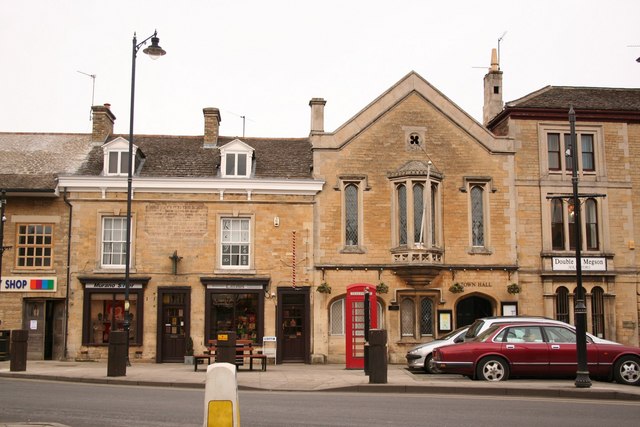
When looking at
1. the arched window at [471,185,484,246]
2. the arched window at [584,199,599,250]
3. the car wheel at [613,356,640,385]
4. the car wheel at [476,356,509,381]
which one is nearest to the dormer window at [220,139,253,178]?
the arched window at [471,185,484,246]

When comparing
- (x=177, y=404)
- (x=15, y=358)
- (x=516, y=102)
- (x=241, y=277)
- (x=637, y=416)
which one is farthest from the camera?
(x=516, y=102)

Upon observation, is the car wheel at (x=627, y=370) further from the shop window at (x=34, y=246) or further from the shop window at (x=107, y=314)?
the shop window at (x=34, y=246)

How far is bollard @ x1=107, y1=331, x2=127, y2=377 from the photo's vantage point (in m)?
20.5

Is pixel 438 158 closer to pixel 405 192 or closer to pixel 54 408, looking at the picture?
pixel 405 192

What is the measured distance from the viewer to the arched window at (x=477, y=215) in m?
29.1

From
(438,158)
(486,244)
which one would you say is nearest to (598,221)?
(486,244)

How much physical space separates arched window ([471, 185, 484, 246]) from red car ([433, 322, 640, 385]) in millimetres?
9898

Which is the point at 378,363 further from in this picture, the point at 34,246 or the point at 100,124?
the point at 100,124

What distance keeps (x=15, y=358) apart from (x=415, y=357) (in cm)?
1227

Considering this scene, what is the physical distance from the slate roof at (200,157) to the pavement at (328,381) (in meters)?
7.79

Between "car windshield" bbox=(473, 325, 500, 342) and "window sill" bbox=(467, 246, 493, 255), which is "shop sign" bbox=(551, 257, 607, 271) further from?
"car windshield" bbox=(473, 325, 500, 342)

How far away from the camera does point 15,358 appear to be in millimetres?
22312

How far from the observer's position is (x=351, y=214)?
28859mm

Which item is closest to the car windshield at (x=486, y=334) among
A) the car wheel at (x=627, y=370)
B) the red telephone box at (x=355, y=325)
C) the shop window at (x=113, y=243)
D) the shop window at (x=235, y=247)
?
the car wheel at (x=627, y=370)
